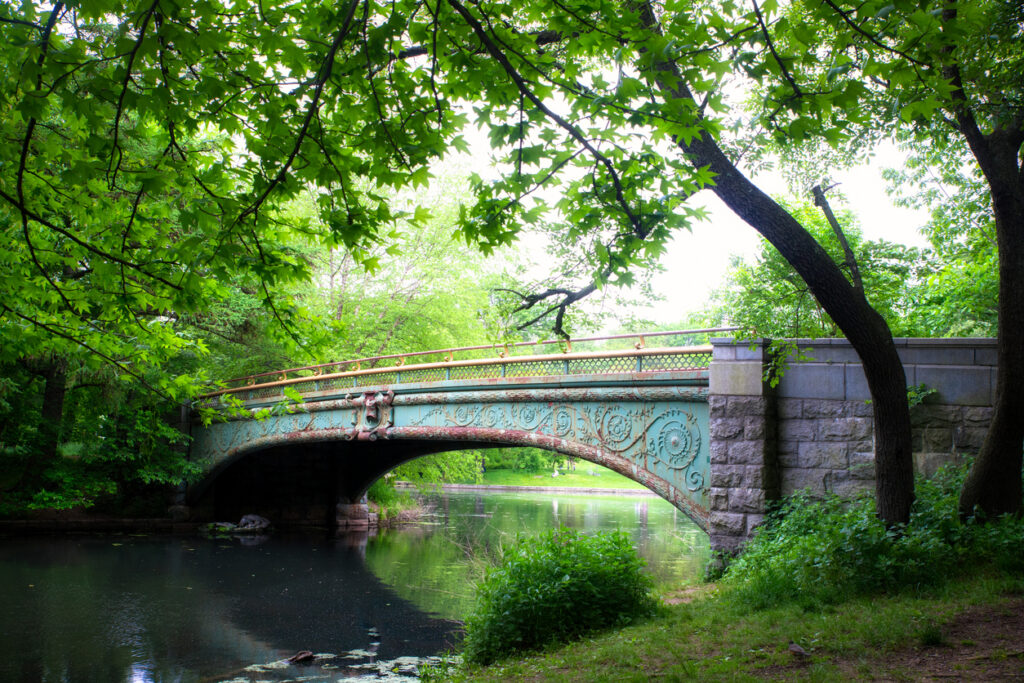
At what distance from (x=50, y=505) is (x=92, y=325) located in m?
12.8

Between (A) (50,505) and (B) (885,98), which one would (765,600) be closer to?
(B) (885,98)

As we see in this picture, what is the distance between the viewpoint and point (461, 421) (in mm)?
12922

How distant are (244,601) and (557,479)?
2850 centimetres

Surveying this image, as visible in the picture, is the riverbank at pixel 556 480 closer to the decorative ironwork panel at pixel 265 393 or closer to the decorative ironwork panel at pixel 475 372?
the decorative ironwork panel at pixel 265 393

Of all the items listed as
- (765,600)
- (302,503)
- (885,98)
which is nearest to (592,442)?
(765,600)

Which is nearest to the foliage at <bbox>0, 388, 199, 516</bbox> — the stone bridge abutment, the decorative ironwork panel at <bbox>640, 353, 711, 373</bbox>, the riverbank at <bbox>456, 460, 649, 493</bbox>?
the stone bridge abutment

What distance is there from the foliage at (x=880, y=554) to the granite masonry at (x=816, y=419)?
76cm

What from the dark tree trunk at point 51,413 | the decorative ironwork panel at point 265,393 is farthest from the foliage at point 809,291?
the dark tree trunk at point 51,413

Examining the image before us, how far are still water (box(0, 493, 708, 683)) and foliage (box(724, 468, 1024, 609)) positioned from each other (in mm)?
3408

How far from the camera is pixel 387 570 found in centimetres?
1352

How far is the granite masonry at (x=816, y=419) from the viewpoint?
7.02 m

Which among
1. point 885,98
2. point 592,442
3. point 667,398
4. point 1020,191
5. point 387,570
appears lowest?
point 387,570

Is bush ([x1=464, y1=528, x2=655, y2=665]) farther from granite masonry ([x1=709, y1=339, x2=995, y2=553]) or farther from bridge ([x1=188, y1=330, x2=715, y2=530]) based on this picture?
bridge ([x1=188, y1=330, x2=715, y2=530])

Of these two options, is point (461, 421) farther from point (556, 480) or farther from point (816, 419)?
point (556, 480)
